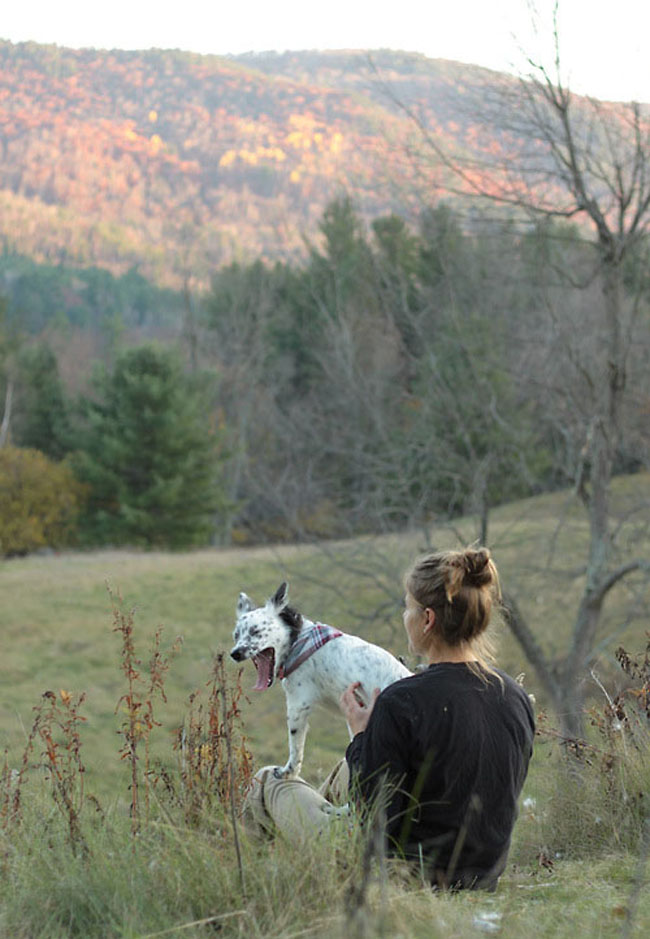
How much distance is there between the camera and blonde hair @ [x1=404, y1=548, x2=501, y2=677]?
355 cm

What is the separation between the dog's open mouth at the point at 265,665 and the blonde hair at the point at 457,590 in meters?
1.04

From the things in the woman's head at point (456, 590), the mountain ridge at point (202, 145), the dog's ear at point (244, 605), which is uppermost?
the mountain ridge at point (202, 145)

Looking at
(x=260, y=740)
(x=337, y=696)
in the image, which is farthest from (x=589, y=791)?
(x=260, y=740)

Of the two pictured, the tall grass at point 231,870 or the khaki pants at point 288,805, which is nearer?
the tall grass at point 231,870

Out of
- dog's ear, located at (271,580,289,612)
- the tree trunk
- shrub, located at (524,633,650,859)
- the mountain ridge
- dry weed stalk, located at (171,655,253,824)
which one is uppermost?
the mountain ridge

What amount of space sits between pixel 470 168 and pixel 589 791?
337 inches

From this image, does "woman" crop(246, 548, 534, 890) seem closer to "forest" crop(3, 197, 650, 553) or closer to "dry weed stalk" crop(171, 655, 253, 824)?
"dry weed stalk" crop(171, 655, 253, 824)

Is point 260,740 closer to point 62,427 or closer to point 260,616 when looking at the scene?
point 260,616

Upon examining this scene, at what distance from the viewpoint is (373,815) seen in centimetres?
346

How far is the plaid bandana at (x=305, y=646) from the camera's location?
4.45 metres

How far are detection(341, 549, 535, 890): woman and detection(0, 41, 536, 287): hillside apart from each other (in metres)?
9.15

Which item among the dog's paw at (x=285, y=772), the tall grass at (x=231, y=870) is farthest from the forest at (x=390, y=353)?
the dog's paw at (x=285, y=772)

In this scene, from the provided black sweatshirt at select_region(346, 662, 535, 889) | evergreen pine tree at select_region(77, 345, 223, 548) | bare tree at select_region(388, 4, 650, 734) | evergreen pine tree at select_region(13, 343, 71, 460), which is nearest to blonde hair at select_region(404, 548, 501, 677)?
black sweatshirt at select_region(346, 662, 535, 889)

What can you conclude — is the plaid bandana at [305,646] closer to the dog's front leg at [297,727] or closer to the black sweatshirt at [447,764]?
the dog's front leg at [297,727]
